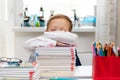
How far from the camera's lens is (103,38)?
2.63 meters

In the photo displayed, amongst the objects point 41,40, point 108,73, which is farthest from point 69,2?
point 108,73

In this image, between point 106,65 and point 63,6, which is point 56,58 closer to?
point 106,65

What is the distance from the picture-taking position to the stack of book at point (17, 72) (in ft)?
3.19

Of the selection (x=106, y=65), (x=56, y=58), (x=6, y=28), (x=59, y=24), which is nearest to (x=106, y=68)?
(x=106, y=65)

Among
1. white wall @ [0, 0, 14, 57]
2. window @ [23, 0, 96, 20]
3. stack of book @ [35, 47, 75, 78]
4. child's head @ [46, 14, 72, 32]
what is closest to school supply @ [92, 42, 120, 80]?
stack of book @ [35, 47, 75, 78]

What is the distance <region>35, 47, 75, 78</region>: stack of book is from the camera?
119cm

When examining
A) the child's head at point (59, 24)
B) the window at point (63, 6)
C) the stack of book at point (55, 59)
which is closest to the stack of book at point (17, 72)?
the stack of book at point (55, 59)

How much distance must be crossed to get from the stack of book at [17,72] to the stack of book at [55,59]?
0.19m

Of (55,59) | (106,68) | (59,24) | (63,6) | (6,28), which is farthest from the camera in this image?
(63,6)

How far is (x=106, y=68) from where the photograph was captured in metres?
0.98

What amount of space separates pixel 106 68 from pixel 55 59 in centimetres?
31

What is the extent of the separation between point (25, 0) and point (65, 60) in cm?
195

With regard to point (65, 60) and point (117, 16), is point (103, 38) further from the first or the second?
point (65, 60)

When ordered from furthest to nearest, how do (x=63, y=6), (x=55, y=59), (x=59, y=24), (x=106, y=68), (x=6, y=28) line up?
(x=63, y=6) → (x=6, y=28) → (x=59, y=24) → (x=55, y=59) → (x=106, y=68)
